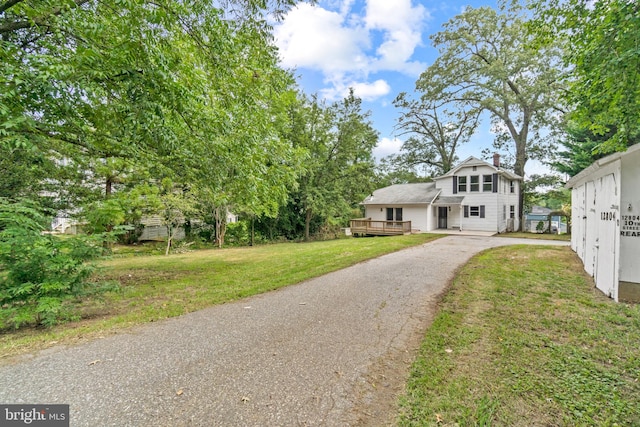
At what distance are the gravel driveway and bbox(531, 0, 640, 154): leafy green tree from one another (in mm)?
4903

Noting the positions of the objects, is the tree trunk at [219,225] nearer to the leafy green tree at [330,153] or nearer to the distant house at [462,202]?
the leafy green tree at [330,153]

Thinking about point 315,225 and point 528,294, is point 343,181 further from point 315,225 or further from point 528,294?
point 528,294

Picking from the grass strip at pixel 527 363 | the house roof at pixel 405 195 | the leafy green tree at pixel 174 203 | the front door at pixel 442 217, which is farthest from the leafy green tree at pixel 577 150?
the leafy green tree at pixel 174 203

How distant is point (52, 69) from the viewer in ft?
Result: 11.8

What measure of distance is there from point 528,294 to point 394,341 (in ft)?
12.0

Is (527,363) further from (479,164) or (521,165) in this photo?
(521,165)

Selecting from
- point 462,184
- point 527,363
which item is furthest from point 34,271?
point 462,184

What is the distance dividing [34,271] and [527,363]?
655 centimetres

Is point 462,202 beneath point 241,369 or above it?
above

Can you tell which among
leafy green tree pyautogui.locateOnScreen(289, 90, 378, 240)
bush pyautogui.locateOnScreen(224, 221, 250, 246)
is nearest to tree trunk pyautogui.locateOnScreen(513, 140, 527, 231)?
leafy green tree pyautogui.locateOnScreen(289, 90, 378, 240)

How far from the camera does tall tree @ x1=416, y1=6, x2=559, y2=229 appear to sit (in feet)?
65.0

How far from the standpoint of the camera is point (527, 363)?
9.87 ft

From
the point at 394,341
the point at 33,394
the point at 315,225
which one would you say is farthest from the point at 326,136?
the point at 33,394

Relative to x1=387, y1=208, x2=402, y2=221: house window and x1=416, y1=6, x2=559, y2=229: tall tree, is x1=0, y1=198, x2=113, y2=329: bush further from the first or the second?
x1=416, y1=6, x2=559, y2=229: tall tree
